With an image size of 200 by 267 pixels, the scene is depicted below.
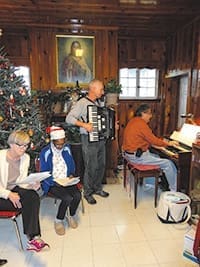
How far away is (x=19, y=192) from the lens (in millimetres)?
2109

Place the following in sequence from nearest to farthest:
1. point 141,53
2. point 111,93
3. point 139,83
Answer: point 111,93 < point 141,53 < point 139,83

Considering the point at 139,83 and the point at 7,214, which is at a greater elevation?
the point at 139,83

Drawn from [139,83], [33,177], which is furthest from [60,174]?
[139,83]

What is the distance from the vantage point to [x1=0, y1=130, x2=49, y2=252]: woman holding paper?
2021mm

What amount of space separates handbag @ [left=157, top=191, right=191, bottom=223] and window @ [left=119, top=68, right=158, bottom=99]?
9.42 feet

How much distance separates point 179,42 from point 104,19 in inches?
55.9

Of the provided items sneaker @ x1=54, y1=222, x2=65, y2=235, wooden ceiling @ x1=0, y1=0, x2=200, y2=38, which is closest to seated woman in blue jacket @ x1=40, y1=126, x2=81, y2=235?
sneaker @ x1=54, y1=222, x2=65, y2=235

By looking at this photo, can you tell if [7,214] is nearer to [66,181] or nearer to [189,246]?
[66,181]

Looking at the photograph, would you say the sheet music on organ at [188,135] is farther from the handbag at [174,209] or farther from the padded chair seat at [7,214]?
the padded chair seat at [7,214]

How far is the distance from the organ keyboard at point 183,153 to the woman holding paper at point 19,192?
1690 mm

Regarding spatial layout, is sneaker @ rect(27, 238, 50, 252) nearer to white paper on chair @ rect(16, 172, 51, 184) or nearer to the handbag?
white paper on chair @ rect(16, 172, 51, 184)

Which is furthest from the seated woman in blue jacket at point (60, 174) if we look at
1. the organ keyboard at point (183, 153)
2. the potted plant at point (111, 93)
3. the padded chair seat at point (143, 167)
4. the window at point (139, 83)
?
the window at point (139, 83)

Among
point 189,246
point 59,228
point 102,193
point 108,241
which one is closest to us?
point 189,246

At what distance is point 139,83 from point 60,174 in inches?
125
